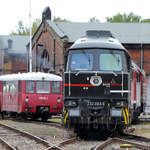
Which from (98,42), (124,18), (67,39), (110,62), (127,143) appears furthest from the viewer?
(124,18)

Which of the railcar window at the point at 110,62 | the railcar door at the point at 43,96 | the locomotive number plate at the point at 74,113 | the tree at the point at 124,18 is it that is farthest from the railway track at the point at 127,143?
the tree at the point at 124,18

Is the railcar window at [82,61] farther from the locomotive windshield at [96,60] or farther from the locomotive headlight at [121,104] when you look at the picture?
the locomotive headlight at [121,104]

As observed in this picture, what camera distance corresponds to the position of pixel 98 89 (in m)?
14.7

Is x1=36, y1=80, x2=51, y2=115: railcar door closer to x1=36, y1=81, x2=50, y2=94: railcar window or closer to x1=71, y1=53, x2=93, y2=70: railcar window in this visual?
x1=36, y1=81, x2=50, y2=94: railcar window

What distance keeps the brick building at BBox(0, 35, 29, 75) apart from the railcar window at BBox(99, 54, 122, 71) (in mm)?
55553

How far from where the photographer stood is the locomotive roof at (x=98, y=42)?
1522 centimetres

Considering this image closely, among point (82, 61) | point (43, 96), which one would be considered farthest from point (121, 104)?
point (43, 96)

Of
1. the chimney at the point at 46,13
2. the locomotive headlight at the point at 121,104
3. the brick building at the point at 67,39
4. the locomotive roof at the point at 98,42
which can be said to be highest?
the chimney at the point at 46,13

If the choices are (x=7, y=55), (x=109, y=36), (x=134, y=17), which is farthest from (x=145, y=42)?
(x=134, y=17)

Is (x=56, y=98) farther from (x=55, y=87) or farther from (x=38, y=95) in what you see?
(x=38, y=95)

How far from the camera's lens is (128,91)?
1488 cm

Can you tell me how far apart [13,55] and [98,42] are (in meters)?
61.6

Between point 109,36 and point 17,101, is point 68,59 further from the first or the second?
point 17,101

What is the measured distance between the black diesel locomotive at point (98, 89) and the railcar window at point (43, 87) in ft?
34.1
